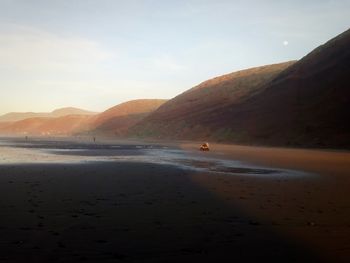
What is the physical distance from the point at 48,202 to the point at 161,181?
6974 millimetres

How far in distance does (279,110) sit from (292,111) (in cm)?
415

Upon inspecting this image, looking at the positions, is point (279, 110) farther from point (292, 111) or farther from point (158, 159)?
point (158, 159)

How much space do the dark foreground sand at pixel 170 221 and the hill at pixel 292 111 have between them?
155ft

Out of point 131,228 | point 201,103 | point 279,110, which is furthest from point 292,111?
point 131,228

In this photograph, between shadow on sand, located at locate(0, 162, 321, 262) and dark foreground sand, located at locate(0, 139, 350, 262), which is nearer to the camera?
shadow on sand, located at locate(0, 162, 321, 262)

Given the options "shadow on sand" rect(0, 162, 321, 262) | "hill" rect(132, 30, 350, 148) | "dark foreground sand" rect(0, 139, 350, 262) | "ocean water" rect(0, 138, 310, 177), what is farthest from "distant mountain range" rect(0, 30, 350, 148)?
"shadow on sand" rect(0, 162, 321, 262)

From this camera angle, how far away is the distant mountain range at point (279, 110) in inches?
2672

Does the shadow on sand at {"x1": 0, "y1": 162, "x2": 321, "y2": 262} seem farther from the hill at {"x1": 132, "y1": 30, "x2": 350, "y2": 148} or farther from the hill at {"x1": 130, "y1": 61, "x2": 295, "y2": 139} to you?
the hill at {"x1": 130, "y1": 61, "x2": 295, "y2": 139}

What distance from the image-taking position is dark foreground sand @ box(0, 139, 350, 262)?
7.42 metres

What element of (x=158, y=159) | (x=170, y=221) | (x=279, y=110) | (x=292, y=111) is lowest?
(x=170, y=221)

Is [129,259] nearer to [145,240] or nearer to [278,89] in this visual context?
[145,240]

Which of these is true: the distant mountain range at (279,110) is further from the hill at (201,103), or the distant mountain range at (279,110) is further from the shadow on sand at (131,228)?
the shadow on sand at (131,228)

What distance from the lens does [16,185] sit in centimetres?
1605

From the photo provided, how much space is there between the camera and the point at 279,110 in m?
82.2
